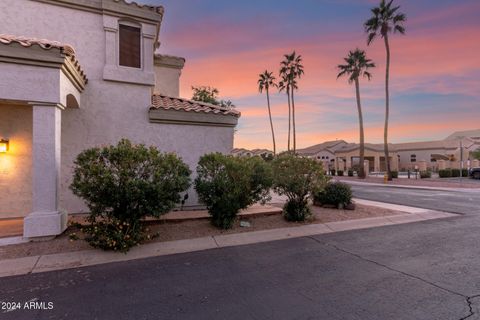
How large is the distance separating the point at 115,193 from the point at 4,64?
3805mm

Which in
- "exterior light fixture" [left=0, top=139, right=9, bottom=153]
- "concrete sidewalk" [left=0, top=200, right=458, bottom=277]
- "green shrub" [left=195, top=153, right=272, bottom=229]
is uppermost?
"exterior light fixture" [left=0, top=139, right=9, bottom=153]

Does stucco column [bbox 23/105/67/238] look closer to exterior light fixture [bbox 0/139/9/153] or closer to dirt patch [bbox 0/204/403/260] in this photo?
dirt patch [bbox 0/204/403/260]

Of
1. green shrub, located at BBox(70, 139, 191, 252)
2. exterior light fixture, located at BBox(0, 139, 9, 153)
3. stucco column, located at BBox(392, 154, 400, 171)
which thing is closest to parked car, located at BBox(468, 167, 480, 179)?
stucco column, located at BBox(392, 154, 400, 171)

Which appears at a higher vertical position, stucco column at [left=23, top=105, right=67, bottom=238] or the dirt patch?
stucco column at [left=23, top=105, right=67, bottom=238]

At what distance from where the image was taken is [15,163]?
25.9ft

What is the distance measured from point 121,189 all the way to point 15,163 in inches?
197

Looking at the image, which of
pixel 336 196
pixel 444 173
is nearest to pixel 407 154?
pixel 444 173

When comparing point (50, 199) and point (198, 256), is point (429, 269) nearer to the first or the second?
point (198, 256)

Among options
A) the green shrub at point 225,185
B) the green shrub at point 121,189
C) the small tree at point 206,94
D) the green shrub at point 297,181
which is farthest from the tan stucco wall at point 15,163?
the small tree at point 206,94

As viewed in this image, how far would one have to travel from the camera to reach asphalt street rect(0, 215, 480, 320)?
3.39 meters

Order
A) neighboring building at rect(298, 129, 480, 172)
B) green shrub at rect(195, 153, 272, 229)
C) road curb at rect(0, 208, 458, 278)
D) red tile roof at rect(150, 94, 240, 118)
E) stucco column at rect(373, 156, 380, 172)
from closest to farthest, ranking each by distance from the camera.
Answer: road curb at rect(0, 208, 458, 278)
green shrub at rect(195, 153, 272, 229)
red tile roof at rect(150, 94, 240, 118)
stucco column at rect(373, 156, 380, 172)
neighboring building at rect(298, 129, 480, 172)

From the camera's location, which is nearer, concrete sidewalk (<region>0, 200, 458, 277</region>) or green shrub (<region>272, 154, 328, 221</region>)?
concrete sidewalk (<region>0, 200, 458, 277</region>)

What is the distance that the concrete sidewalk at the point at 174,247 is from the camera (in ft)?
16.2

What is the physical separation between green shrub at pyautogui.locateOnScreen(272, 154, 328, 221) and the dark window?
6106 mm
